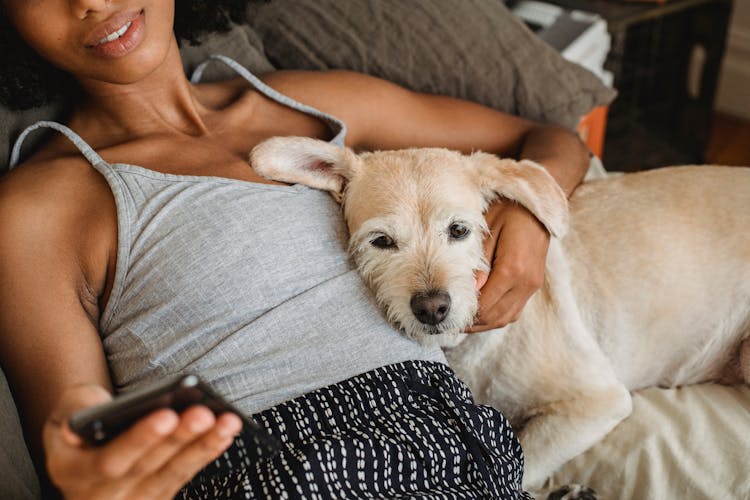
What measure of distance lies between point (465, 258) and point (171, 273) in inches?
24.4

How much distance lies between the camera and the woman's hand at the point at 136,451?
0.80 meters

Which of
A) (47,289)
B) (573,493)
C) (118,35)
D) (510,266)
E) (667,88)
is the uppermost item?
(118,35)

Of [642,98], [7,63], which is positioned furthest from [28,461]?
[642,98]

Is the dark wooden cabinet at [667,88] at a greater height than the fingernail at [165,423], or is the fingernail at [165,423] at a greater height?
the fingernail at [165,423]

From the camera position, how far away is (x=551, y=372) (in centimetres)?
158

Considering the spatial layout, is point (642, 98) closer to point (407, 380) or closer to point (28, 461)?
point (407, 380)

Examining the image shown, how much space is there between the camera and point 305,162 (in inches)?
61.6

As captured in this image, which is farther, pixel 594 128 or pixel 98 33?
pixel 594 128

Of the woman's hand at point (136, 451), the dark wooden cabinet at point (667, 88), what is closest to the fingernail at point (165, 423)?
the woman's hand at point (136, 451)

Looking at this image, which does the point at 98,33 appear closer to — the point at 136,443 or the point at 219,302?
the point at 219,302

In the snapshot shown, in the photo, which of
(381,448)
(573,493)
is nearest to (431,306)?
(381,448)

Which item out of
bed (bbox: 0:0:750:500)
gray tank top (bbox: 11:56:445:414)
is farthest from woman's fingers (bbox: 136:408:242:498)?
bed (bbox: 0:0:750:500)

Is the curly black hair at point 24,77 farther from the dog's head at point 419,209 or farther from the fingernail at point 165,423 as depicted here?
the fingernail at point 165,423

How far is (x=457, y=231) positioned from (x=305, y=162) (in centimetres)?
39
